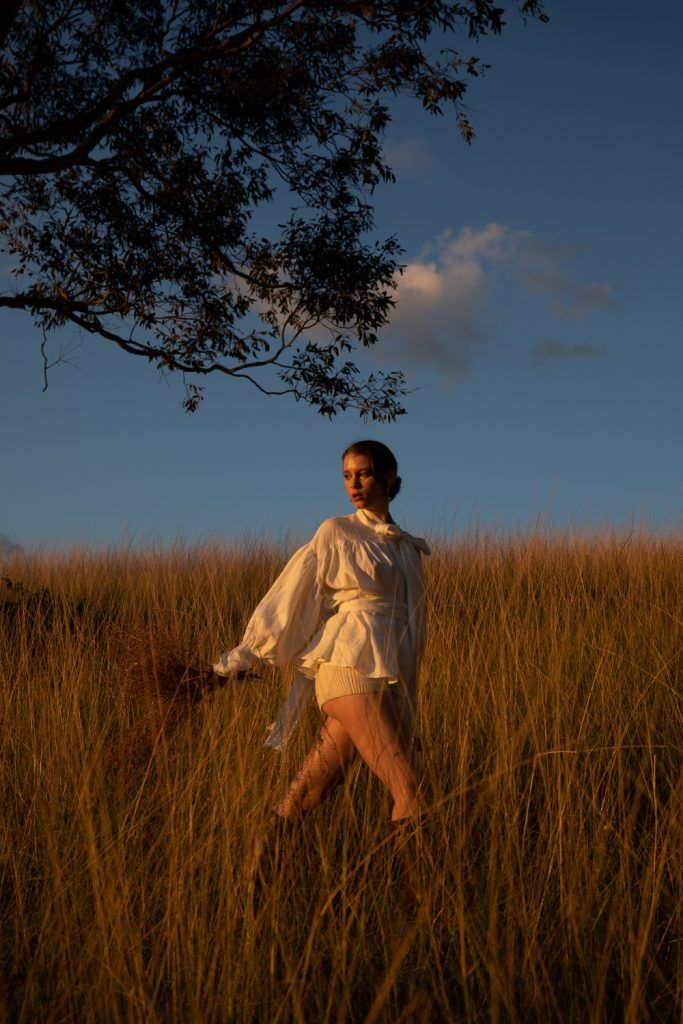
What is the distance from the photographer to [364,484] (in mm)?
3334

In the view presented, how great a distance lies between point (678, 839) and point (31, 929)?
2.52m

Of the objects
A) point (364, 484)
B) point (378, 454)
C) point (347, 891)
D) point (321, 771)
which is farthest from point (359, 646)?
point (347, 891)

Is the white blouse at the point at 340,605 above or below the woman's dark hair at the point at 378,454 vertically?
below

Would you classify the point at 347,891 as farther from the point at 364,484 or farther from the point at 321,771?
the point at 364,484

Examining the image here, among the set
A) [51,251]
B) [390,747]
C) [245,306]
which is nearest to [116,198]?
[51,251]

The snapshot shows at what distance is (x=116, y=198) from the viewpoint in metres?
11.4

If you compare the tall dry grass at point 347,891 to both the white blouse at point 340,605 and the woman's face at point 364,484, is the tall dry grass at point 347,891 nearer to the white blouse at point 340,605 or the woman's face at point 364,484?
the white blouse at point 340,605

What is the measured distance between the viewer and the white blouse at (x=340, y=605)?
3.09 metres

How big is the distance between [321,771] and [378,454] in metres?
1.19

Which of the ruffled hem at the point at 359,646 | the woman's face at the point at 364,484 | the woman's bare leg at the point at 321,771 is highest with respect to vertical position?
the woman's face at the point at 364,484

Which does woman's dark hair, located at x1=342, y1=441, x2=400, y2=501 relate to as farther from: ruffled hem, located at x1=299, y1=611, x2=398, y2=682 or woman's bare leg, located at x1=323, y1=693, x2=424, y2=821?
woman's bare leg, located at x1=323, y1=693, x2=424, y2=821

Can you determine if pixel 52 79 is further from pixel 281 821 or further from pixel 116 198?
pixel 281 821

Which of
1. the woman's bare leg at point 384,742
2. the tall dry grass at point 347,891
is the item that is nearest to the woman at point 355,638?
the woman's bare leg at point 384,742

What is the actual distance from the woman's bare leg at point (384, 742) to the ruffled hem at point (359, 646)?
0.31 feet
